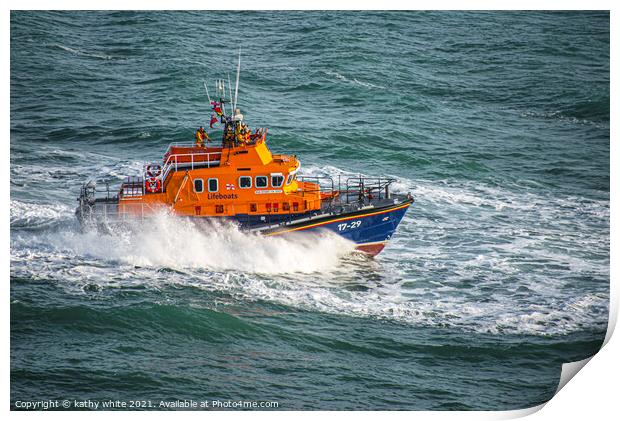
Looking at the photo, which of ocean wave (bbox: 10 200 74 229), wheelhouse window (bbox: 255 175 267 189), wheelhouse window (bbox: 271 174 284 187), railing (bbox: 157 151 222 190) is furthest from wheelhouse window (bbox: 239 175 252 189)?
ocean wave (bbox: 10 200 74 229)

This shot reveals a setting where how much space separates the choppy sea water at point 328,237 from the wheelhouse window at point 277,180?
1656mm

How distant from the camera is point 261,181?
77.6ft

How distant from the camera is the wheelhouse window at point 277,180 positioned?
2366cm

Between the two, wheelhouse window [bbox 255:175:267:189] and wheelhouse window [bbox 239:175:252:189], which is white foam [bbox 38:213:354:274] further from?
wheelhouse window [bbox 255:175:267:189]

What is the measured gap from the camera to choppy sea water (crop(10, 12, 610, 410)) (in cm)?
1845

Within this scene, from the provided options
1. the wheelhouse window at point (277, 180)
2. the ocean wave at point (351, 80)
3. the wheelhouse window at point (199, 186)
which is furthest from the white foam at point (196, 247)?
the ocean wave at point (351, 80)

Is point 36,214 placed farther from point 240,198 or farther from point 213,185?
point 240,198

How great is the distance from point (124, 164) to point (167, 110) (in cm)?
476

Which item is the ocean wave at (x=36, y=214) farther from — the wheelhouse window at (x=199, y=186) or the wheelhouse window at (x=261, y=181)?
the wheelhouse window at (x=261, y=181)

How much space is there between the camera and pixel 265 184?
2369cm

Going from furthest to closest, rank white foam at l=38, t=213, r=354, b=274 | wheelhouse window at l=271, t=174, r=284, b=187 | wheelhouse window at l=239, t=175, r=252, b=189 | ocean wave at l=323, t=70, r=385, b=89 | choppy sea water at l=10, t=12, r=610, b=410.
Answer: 1. ocean wave at l=323, t=70, r=385, b=89
2. wheelhouse window at l=271, t=174, r=284, b=187
3. wheelhouse window at l=239, t=175, r=252, b=189
4. white foam at l=38, t=213, r=354, b=274
5. choppy sea water at l=10, t=12, r=610, b=410

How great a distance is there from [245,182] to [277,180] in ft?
2.88

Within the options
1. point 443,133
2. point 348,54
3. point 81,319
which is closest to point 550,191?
point 443,133

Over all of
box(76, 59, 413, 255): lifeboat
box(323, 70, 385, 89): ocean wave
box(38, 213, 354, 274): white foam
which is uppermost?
box(323, 70, 385, 89): ocean wave
